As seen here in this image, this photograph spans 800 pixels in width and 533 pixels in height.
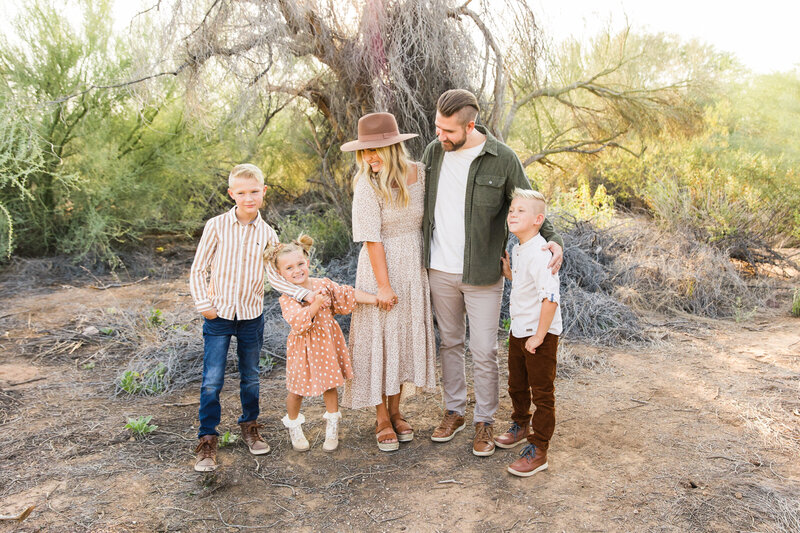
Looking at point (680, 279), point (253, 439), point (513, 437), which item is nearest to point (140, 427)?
point (253, 439)

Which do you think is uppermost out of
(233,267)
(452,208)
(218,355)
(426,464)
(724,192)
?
(724,192)

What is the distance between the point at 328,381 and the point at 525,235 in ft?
4.20

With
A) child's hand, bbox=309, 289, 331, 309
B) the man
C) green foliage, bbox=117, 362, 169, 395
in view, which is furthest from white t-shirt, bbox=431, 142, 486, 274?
green foliage, bbox=117, 362, 169, 395

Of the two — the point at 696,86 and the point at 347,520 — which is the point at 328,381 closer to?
the point at 347,520

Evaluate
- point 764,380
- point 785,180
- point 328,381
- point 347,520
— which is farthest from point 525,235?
point 785,180

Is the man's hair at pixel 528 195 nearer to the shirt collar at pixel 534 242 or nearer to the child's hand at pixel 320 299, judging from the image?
the shirt collar at pixel 534 242

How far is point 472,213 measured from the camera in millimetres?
2963

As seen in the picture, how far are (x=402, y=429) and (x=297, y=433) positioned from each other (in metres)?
0.60

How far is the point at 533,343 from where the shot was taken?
107 inches

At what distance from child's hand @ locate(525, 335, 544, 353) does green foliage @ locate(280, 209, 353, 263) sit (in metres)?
3.95

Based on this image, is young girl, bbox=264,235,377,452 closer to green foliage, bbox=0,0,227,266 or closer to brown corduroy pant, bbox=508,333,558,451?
brown corduroy pant, bbox=508,333,558,451

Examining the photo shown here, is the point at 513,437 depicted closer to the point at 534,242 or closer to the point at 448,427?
the point at 448,427

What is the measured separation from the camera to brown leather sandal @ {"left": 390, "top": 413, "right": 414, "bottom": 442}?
10.8ft

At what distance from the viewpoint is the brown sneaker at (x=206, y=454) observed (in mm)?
2947
